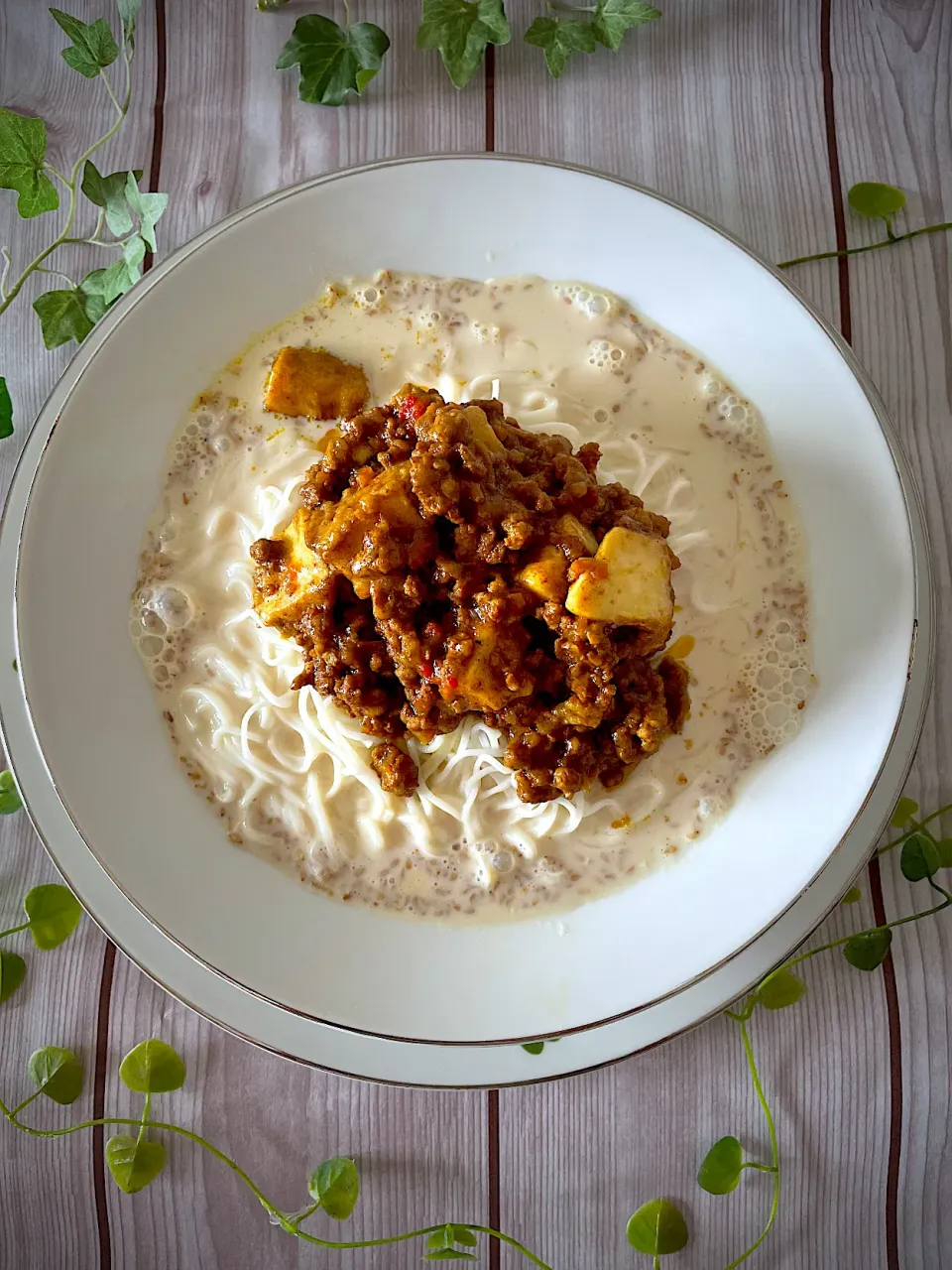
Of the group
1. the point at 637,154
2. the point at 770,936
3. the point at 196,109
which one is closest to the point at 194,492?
the point at 196,109

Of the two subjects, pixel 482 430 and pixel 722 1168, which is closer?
pixel 482 430

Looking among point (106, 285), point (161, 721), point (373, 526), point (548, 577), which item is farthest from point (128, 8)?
point (548, 577)

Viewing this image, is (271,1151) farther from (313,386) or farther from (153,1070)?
(313,386)

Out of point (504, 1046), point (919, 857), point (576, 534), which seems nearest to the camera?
point (576, 534)

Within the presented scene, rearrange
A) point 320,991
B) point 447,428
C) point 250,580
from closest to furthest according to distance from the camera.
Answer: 1. point 447,428
2. point 320,991
3. point 250,580

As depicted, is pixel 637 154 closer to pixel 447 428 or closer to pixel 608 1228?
pixel 447 428

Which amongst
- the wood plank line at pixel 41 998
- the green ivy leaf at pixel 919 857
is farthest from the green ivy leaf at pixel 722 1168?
the wood plank line at pixel 41 998

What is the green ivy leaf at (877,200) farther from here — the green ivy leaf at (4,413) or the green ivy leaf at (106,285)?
the green ivy leaf at (4,413)

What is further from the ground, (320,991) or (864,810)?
(864,810)
